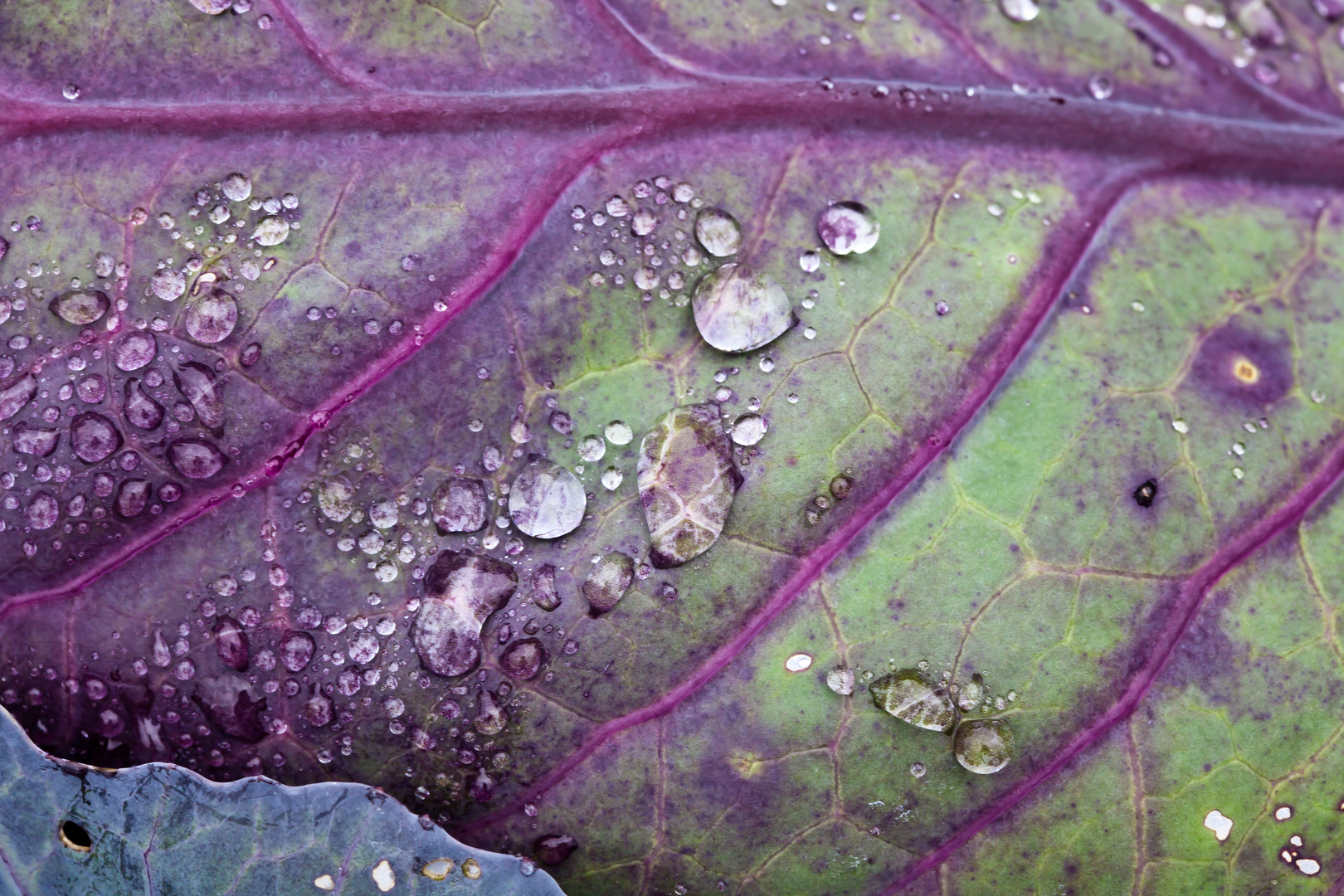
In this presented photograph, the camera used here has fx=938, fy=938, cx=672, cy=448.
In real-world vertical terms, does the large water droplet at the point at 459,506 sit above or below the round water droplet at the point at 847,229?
below

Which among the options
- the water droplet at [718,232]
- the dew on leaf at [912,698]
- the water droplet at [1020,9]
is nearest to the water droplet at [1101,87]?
the water droplet at [1020,9]

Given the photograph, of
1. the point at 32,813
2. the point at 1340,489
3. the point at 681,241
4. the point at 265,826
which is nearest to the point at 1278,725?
the point at 1340,489

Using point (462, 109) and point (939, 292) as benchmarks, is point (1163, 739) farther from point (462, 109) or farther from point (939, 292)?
point (462, 109)

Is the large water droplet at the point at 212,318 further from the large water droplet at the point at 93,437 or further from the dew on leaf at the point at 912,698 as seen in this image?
the dew on leaf at the point at 912,698

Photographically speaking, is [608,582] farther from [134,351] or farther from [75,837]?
[75,837]

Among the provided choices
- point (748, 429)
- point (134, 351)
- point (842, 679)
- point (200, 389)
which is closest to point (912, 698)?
point (842, 679)
